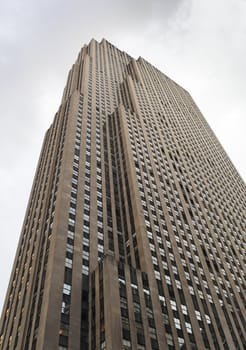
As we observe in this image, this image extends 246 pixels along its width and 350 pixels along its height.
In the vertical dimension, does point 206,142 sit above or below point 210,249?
above

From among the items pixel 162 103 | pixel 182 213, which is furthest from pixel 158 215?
pixel 162 103

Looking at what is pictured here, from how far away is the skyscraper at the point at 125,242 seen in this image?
171 ft

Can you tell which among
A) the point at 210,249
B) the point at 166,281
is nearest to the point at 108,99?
the point at 210,249

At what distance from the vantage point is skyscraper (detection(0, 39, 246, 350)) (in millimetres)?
52031

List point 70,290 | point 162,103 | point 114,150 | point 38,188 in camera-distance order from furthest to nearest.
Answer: point 162,103
point 114,150
point 38,188
point 70,290

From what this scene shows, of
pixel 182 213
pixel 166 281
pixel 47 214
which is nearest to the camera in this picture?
pixel 166 281

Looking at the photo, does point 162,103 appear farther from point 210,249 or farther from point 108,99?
point 210,249

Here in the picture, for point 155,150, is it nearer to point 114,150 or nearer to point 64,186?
point 114,150

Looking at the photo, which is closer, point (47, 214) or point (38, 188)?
point (47, 214)

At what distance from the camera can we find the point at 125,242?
71.9 meters

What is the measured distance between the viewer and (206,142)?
13888 centimetres

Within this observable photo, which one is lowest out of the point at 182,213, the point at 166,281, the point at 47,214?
the point at 166,281

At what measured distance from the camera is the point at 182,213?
280 feet

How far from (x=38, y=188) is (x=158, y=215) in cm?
3031
